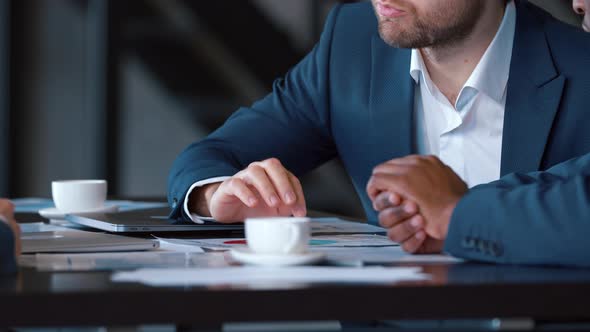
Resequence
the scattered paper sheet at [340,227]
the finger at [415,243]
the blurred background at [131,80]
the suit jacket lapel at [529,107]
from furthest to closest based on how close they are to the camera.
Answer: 1. the blurred background at [131,80]
2. the suit jacket lapel at [529,107]
3. the scattered paper sheet at [340,227]
4. the finger at [415,243]

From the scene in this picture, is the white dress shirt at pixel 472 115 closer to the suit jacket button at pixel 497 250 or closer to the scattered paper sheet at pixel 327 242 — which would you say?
the scattered paper sheet at pixel 327 242

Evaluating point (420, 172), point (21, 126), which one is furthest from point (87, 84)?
point (420, 172)

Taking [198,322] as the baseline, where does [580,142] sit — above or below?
above

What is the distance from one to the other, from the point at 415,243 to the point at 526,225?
0.57 feet

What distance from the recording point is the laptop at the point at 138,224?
1.47 m

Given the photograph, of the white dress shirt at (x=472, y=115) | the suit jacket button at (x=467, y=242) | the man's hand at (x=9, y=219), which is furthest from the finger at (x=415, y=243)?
the white dress shirt at (x=472, y=115)

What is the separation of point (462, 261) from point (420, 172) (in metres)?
0.17

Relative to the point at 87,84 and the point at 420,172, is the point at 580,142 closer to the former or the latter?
the point at 420,172

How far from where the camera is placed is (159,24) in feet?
17.8

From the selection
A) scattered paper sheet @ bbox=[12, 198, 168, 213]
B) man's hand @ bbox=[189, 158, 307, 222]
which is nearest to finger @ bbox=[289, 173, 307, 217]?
man's hand @ bbox=[189, 158, 307, 222]

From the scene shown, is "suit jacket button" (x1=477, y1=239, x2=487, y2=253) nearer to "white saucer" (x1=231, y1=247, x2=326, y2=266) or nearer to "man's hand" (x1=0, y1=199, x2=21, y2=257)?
"white saucer" (x1=231, y1=247, x2=326, y2=266)

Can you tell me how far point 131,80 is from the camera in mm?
5383

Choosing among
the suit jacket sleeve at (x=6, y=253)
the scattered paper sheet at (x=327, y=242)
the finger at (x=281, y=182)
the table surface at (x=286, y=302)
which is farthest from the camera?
the finger at (x=281, y=182)

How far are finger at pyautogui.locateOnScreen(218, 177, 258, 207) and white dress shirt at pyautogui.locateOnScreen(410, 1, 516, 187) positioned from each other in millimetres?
578
